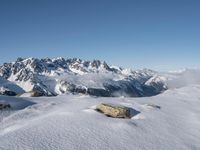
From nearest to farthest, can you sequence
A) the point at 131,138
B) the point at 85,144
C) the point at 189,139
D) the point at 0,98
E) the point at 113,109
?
the point at 85,144
the point at 131,138
the point at 189,139
the point at 113,109
the point at 0,98

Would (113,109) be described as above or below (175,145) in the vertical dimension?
above

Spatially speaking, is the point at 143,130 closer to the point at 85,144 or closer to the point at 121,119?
the point at 121,119

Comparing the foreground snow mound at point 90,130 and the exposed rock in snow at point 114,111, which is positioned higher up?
the exposed rock in snow at point 114,111

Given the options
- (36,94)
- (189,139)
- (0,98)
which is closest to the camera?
(189,139)

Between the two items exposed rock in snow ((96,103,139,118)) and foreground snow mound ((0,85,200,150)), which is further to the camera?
exposed rock in snow ((96,103,139,118))

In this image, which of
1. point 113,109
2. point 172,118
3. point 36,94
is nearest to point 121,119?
point 113,109

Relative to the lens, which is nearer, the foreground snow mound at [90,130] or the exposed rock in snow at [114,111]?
the foreground snow mound at [90,130]

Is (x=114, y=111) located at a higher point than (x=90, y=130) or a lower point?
higher

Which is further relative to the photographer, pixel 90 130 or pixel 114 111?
pixel 114 111
